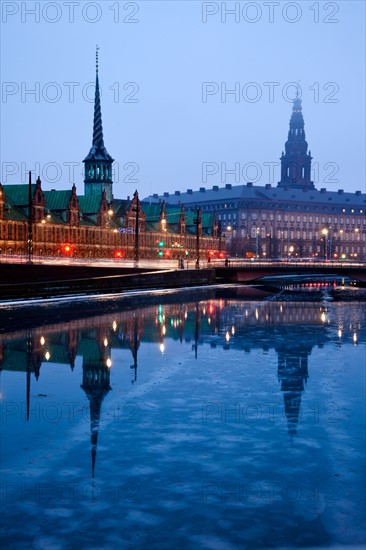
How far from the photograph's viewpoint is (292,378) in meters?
18.2

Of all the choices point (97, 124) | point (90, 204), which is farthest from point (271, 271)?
point (97, 124)

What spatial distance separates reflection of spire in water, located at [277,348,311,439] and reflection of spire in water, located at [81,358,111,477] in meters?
3.64

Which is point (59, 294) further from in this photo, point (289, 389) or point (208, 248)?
point (208, 248)

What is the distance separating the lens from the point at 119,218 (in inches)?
5645

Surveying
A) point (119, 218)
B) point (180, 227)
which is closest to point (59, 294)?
point (119, 218)

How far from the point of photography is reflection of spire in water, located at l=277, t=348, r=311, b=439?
46.1ft

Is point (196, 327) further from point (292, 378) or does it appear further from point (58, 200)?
point (58, 200)

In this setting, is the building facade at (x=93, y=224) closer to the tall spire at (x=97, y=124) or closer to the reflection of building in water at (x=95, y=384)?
the tall spire at (x=97, y=124)

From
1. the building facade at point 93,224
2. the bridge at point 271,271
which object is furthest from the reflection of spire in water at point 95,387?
the building facade at point 93,224

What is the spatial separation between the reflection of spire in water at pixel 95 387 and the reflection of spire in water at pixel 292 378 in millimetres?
3636

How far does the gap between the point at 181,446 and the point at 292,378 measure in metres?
7.06

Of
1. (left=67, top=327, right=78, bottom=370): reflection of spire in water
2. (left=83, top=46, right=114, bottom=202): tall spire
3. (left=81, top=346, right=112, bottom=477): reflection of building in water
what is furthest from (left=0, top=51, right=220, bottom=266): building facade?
(left=81, top=346, right=112, bottom=477): reflection of building in water

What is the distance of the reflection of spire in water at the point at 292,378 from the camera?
46.1 feet

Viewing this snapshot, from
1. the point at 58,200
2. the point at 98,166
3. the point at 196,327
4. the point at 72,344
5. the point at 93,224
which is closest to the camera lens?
the point at 72,344
